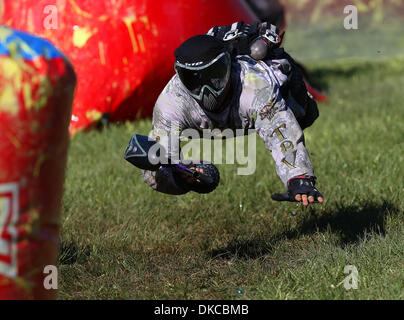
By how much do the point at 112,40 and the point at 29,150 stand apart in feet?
17.5

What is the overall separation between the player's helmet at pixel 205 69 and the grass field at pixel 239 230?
110cm

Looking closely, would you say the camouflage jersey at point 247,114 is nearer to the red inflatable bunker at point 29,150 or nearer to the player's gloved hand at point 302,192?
the player's gloved hand at point 302,192

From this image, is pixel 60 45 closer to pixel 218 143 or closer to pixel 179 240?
pixel 218 143

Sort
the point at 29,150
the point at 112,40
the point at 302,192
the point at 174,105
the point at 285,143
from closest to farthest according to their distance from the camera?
1. the point at 29,150
2. the point at 302,192
3. the point at 285,143
4. the point at 174,105
5. the point at 112,40

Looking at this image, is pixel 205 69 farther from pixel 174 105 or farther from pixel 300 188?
pixel 300 188

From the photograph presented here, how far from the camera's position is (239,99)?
14.1 ft

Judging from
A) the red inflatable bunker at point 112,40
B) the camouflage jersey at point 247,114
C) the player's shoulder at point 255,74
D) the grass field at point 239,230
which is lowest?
the grass field at point 239,230

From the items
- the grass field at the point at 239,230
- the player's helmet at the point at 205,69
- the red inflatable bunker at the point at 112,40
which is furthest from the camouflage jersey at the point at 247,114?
the red inflatable bunker at the point at 112,40

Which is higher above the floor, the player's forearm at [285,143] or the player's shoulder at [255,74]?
the player's shoulder at [255,74]

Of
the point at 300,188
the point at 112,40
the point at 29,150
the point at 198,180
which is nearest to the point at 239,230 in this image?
the point at 198,180

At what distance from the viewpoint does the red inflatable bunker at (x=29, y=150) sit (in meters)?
2.77

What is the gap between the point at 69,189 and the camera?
620cm
